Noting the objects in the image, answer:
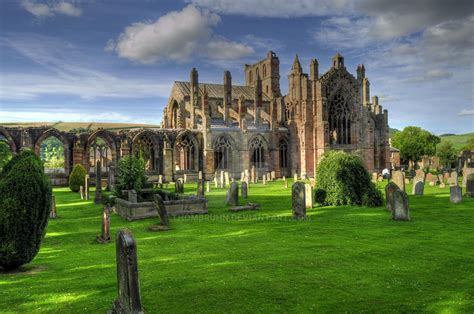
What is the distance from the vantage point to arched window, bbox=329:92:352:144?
4350 cm

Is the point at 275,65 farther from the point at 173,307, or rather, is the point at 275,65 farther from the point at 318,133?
the point at 173,307

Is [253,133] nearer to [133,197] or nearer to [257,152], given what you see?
[257,152]

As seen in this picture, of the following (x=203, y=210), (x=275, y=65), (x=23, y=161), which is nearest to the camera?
(x=23, y=161)

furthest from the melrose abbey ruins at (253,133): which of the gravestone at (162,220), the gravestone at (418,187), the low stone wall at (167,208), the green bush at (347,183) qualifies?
the gravestone at (162,220)

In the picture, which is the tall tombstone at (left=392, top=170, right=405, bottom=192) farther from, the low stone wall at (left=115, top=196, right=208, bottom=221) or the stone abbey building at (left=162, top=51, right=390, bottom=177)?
the stone abbey building at (left=162, top=51, right=390, bottom=177)

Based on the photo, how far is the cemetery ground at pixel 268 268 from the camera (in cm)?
605

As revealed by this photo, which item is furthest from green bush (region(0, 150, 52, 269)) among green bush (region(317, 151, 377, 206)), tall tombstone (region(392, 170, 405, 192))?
tall tombstone (region(392, 170, 405, 192))

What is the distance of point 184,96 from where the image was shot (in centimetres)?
4369


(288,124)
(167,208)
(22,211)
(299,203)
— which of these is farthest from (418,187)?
(288,124)

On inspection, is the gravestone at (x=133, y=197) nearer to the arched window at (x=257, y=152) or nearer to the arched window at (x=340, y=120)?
the arched window at (x=257, y=152)

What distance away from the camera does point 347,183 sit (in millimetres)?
17375

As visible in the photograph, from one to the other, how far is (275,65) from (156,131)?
2201cm

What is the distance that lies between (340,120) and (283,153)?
300 inches

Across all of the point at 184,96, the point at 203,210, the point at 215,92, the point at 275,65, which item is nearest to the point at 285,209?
the point at 203,210
